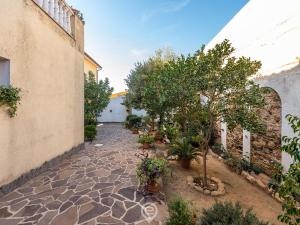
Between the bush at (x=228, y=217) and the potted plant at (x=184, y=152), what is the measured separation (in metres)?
4.15

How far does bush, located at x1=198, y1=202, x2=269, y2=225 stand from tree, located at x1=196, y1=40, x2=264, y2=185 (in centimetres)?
249

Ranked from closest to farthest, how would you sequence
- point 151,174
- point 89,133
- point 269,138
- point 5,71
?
point 5,71 < point 151,174 < point 269,138 < point 89,133

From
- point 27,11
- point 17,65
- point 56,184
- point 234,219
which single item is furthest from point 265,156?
point 27,11

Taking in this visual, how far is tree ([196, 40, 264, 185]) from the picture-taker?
5.02 meters

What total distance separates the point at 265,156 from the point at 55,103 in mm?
7812

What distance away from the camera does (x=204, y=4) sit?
414 inches

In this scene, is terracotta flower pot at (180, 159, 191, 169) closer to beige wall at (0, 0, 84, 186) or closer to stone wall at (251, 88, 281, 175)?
stone wall at (251, 88, 281, 175)

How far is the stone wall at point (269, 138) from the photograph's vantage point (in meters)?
6.40

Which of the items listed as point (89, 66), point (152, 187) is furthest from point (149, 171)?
point (89, 66)

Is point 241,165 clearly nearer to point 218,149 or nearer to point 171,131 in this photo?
point 218,149

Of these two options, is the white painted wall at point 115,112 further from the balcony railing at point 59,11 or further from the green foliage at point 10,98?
the green foliage at point 10,98

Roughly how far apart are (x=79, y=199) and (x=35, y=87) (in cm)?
356

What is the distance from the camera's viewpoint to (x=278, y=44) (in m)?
6.42

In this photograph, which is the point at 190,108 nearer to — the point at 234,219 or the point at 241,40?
the point at 234,219
